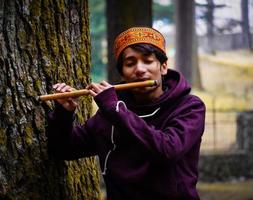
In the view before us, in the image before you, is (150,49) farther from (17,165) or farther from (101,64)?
(101,64)

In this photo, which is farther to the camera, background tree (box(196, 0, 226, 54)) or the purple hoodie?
background tree (box(196, 0, 226, 54))

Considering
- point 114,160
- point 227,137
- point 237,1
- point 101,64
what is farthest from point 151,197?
point 101,64

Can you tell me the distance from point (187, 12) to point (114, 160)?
17.4m

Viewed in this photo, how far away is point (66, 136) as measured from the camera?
2.69 meters

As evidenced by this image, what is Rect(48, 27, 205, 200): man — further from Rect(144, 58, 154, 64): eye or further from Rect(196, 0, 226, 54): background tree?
Rect(196, 0, 226, 54): background tree

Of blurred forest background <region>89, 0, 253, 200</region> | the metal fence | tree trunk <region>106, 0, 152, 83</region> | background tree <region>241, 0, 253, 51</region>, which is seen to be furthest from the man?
background tree <region>241, 0, 253, 51</region>

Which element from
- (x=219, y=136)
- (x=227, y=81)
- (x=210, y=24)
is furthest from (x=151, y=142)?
(x=227, y=81)

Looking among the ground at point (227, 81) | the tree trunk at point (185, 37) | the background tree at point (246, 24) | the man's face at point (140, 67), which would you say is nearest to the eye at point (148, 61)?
the man's face at point (140, 67)

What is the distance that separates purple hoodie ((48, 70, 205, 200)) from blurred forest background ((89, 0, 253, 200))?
7874mm

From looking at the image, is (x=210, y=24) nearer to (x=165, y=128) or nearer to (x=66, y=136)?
(x=66, y=136)

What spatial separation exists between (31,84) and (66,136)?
30 centimetres

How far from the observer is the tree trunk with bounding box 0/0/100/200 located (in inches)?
104

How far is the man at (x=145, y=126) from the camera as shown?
7.55ft

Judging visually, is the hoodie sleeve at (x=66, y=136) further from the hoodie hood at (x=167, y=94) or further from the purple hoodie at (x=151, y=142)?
the hoodie hood at (x=167, y=94)
